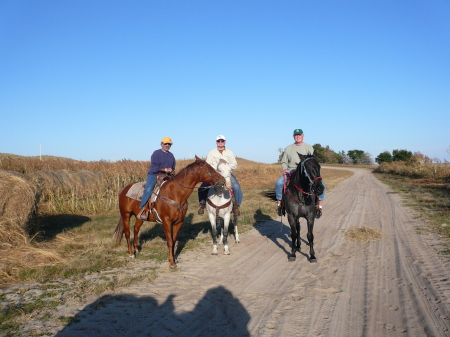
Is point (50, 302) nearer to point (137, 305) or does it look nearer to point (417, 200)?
point (137, 305)

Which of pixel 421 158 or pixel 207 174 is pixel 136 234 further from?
pixel 421 158

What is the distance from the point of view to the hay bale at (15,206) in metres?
7.59

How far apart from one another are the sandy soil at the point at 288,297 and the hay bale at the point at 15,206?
390 cm

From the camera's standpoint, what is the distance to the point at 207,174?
732cm

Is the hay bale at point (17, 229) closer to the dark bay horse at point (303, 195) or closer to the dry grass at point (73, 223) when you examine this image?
the dry grass at point (73, 223)

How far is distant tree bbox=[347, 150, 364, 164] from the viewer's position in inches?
4014

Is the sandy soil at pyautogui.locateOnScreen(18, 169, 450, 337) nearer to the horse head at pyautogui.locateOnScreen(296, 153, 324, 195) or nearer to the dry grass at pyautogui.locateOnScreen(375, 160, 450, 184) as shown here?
the horse head at pyautogui.locateOnScreen(296, 153, 324, 195)

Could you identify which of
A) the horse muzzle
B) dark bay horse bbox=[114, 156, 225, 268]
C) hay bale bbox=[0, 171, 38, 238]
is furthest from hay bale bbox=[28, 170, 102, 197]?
the horse muzzle

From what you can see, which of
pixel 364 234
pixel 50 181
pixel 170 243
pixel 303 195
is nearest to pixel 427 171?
pixel 364 234

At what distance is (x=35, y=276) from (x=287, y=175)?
20.5 feet

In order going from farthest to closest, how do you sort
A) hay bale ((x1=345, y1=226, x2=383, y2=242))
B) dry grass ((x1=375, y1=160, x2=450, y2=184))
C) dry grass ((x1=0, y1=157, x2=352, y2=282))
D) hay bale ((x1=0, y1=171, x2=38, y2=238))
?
dry grass ((x1=375, y1=160, x2=450, y2=184))
hay bale ((x1=345, y1=226, x2=383, y2=242))
hay bale ((x1=0, y1=171, x2=38, y2=238))
dry grass ((x1=0, y1=157, x2=352, y2=282))

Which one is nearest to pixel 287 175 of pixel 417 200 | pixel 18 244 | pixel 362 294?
pixel 362 294

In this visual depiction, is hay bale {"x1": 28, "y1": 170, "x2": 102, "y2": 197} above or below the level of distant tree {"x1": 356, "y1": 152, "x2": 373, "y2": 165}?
below

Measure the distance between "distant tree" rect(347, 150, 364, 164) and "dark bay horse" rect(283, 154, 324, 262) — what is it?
10237 centimetres
